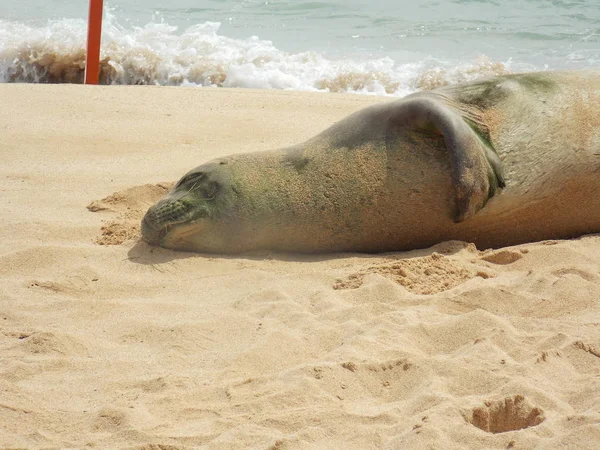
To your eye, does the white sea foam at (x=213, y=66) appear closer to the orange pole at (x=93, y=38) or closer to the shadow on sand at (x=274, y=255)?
the orange pole at (x=93, y=38)

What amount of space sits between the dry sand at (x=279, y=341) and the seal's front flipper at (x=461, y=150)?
0.29m

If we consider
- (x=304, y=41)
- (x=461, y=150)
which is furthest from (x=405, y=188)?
(x=304, y=41)

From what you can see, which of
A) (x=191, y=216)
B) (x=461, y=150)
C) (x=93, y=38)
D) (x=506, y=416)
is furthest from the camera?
(x=93, y=38)

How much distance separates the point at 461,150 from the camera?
14.4 feet

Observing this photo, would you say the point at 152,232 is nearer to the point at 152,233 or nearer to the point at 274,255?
the point at 152,233

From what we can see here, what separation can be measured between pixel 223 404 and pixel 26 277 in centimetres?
166

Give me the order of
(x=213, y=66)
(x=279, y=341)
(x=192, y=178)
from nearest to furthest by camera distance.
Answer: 1. (x=279, y=341)
2. (x=192, y=178)
3. (x=213, y=66)

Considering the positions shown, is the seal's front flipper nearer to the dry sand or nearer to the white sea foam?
the dry sand

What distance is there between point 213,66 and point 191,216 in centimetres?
740

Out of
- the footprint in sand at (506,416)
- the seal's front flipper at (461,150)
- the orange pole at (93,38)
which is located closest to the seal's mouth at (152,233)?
the seal's front flipper at (461,150)

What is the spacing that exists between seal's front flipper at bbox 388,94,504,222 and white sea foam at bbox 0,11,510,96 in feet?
20.9

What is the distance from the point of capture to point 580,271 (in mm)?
4180

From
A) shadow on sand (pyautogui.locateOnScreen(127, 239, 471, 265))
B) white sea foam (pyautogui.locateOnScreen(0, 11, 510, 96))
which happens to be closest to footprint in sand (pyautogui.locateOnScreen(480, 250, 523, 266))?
shadow on sand (pyautogui.locateOnScreen(127, 239, 471, 265))

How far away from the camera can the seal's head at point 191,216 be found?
4.73 meters
